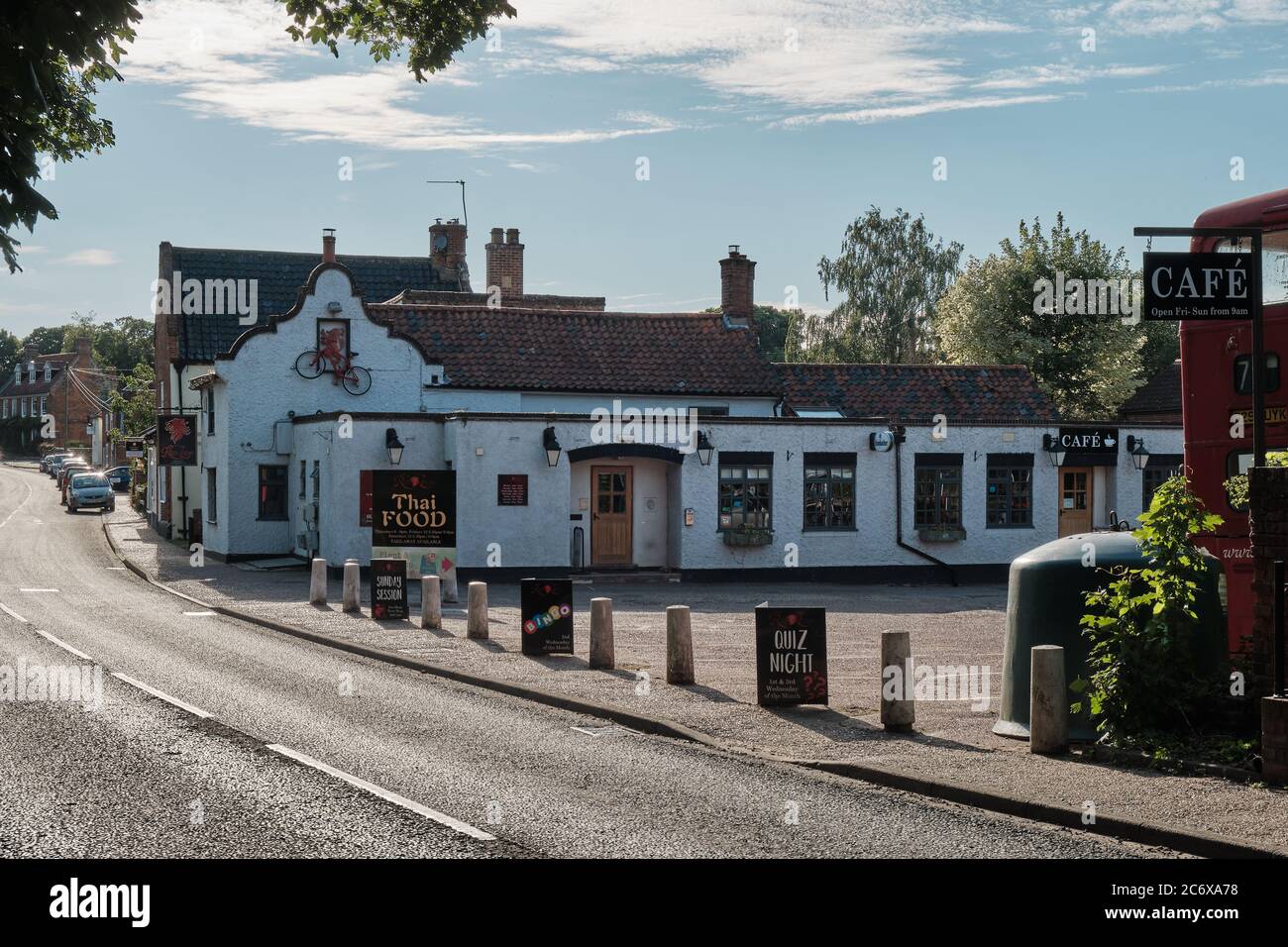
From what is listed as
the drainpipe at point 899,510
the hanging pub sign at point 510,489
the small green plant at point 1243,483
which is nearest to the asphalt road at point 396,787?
the small green plant at point 1243,483

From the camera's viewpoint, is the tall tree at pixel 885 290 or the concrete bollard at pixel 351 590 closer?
the concrete bollard at pixel 351 590

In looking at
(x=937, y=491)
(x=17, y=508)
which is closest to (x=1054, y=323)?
(x=937, y=491)

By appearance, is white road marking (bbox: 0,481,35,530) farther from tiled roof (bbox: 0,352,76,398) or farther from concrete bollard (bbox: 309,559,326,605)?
tiled roof (bbox: 0,352,76,398)

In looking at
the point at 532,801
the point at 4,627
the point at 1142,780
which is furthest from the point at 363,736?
the point at 4,627

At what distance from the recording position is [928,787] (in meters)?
10.4

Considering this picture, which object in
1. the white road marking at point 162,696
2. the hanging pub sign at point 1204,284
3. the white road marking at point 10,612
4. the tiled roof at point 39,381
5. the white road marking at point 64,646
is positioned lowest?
the white road marking at point 10,612

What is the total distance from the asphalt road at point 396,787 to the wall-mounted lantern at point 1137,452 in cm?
2573

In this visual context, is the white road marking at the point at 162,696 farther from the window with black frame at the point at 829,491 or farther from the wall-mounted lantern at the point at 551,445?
the window with black frame at the point at 829,491

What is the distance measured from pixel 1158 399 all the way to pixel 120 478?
5757cm

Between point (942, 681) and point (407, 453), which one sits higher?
point (407, 453)

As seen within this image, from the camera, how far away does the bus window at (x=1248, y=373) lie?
15.2 m

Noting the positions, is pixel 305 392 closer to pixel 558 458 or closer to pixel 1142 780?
pixel 558 458

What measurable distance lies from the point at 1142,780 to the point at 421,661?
10.1 meters
